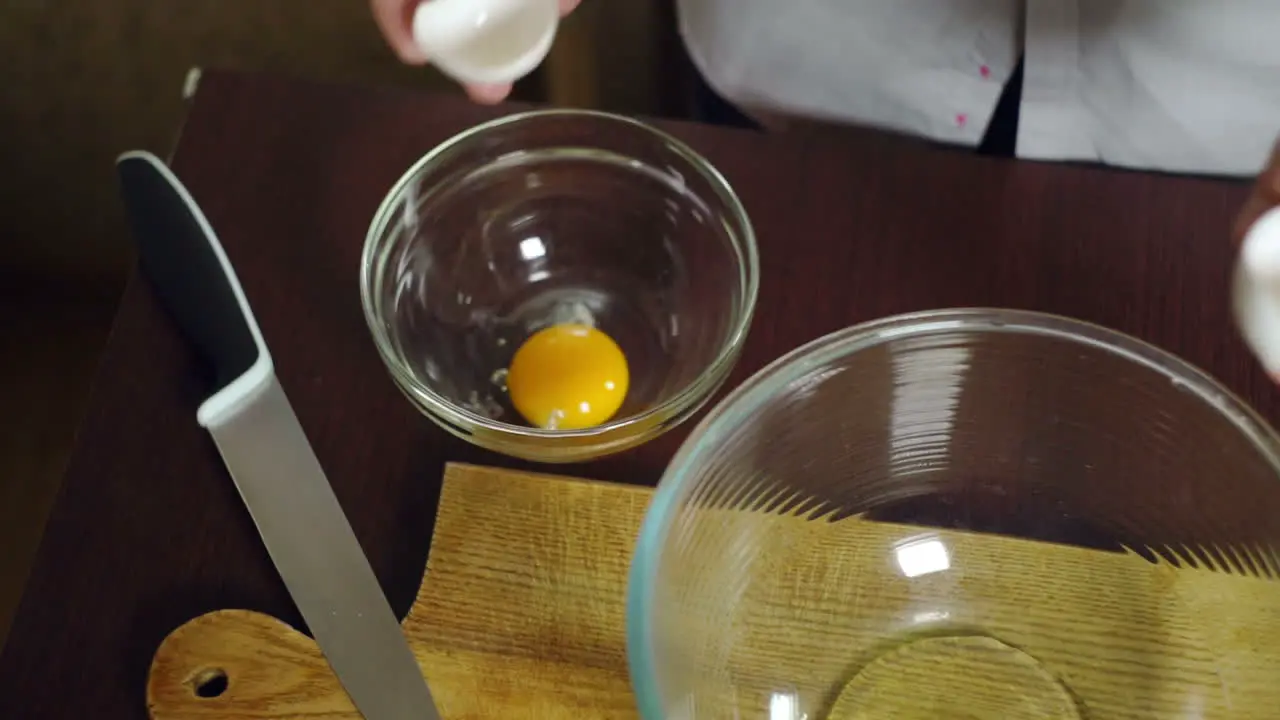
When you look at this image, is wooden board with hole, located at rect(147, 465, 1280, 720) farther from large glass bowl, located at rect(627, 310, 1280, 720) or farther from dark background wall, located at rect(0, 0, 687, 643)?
dark background wall, located at rect(0, 0, 687, 643)

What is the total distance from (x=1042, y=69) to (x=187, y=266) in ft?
1.75

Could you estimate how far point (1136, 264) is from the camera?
27.4 inches

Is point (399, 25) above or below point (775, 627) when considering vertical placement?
above

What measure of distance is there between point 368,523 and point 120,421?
0.16 metres

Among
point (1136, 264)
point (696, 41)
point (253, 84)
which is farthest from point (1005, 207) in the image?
point (253, 84)

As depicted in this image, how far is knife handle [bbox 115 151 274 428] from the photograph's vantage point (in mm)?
617

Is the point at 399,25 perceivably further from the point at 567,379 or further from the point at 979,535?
the point at 979,535

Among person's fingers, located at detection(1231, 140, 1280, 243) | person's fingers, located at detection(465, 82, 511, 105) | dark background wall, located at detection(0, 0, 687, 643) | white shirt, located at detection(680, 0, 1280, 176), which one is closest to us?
person's fingers, located at detection(1231, 140, 1280, 243)

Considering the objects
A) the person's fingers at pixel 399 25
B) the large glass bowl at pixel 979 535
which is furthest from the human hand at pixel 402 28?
the large glass bowl at pixel 979 535

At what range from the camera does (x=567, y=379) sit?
679 millimetres

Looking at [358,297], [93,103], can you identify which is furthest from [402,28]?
[93,103]

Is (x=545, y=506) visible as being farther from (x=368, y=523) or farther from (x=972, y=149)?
(x=972, y=149)

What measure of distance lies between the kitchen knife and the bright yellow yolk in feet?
0.40

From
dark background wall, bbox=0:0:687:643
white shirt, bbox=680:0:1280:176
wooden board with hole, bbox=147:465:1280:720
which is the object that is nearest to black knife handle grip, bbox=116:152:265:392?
wooden board with hole, bbox=147:465:1280:720
